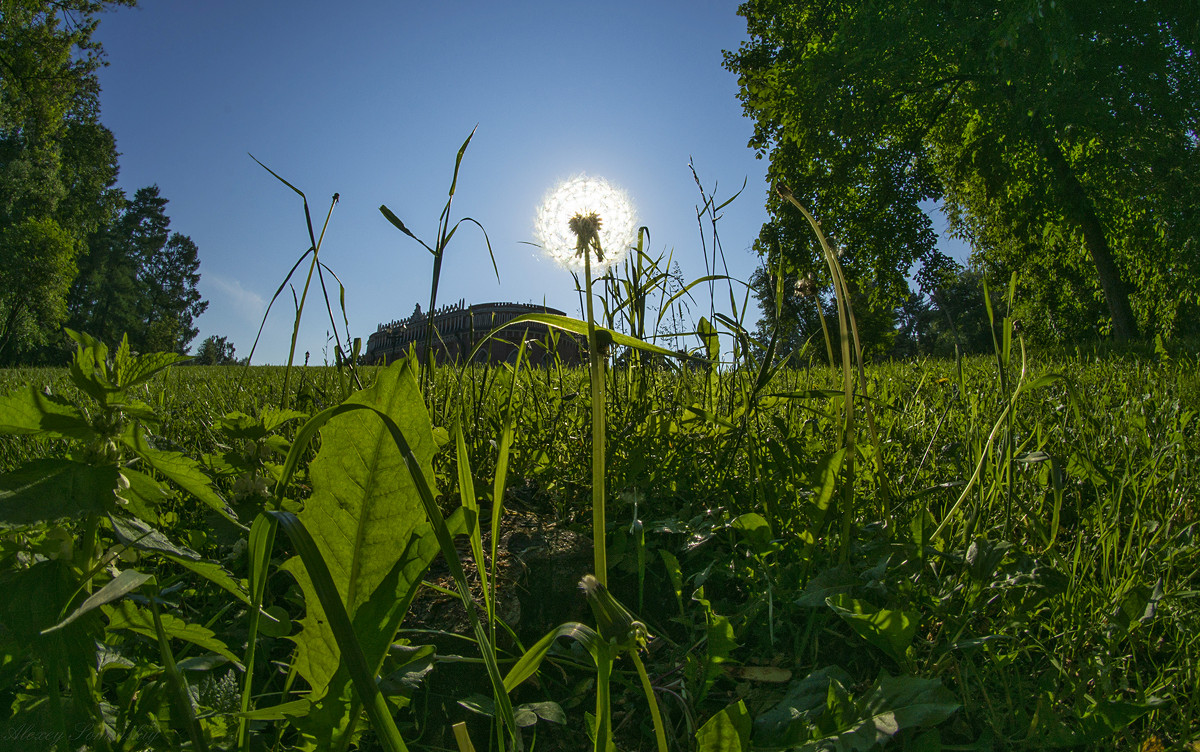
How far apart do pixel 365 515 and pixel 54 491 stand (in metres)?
0.30

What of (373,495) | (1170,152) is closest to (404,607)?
(373,495)

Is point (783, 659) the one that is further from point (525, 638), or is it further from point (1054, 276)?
point (1054, 276)

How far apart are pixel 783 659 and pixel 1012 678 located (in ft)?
1.15

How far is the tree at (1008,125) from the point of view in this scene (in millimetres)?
8547

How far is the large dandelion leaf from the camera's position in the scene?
26.9 inches

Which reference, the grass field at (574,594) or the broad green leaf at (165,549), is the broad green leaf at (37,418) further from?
the broad green leaf at (165,549)

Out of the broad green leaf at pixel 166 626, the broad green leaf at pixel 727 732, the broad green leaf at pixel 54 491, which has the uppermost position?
the broad green leaf at pixel 54 491

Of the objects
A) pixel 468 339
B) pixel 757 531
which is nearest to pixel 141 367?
pixel 757 531

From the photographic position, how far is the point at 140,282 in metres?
47.4

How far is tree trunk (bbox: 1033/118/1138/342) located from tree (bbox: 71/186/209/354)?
4185 cm

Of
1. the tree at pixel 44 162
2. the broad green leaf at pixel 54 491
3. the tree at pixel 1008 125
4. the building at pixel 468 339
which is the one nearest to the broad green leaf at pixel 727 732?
the building at pixel 468 339

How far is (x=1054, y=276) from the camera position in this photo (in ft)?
48.4

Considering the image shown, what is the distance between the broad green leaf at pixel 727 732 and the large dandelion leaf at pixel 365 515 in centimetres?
40

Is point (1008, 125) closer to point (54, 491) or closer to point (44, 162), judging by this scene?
point (54, 491)
